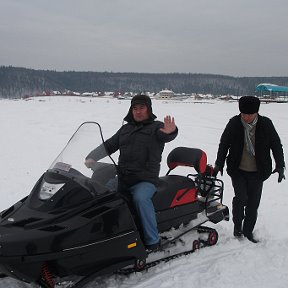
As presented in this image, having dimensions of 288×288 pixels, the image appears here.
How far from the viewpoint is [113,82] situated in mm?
143625

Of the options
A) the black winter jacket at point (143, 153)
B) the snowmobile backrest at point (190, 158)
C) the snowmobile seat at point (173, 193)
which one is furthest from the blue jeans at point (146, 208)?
the snowmobile backrest at point (190, 158)

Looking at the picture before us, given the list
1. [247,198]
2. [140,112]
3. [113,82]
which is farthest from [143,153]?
[113,82]

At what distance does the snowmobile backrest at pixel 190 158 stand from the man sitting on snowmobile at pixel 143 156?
2.59ft

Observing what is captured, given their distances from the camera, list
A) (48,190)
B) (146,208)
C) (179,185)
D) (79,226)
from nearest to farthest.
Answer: (79,226) → (48,190) → (146,208) → (179,185)

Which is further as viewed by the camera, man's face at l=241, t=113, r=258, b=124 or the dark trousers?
the dark trousers

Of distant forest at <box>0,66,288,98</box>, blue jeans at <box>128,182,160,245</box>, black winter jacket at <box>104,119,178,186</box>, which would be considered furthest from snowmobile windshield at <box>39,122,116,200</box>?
distant forest at <box>0,66,288,98</box>

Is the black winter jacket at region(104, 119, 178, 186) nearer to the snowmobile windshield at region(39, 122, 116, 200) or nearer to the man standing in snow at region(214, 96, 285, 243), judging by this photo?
the snowmobile windshield at region(39, 122, 116, 200)

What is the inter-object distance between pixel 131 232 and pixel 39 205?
90cm

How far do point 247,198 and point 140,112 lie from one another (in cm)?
192

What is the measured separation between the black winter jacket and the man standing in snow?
4.10ft

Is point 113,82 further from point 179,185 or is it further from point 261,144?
point 179,185

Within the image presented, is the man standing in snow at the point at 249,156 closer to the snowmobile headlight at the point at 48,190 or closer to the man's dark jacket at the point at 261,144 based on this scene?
the man's dark jacket at the point at 261,144

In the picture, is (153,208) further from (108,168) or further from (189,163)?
(189,163)

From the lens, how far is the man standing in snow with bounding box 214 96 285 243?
488 centimetres
